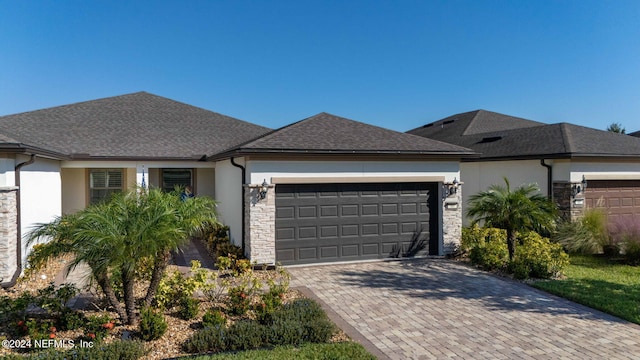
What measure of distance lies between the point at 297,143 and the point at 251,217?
2.20 metres

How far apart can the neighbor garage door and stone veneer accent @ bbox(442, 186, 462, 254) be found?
15.9 feet

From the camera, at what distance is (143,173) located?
13227 mm

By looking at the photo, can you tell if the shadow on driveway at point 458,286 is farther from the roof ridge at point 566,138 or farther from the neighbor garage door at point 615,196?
the neighbor garage door at point 615,196

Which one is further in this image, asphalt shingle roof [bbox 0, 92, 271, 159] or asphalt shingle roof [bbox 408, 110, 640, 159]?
asphalt shingle roof [bbox 0, 92, 271, 159]

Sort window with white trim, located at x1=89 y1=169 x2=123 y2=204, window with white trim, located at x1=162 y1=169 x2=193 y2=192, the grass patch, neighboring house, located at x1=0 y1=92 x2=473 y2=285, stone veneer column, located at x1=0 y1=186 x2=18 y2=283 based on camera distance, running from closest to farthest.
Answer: the grass patch → stone veneer column, located at x1=0 y1=186 x2=18 y2=283 → neighboring house, located at x1=0 y1=92 x2=473 y2=285 → window with white trim, located at x1=89 y1=169 x2=123 y2=204 → window with white trim, located at x1=162 y1=169 x2=193 y2=192

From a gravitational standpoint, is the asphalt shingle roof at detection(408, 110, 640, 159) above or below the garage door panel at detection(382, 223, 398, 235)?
above

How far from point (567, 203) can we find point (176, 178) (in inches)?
542

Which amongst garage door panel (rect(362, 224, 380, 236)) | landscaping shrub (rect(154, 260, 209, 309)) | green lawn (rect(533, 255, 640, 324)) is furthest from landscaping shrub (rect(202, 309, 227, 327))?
green lawn (rect(533, 255, 640, 324))

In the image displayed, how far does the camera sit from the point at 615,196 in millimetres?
12828

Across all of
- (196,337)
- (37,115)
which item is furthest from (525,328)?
(37,115)

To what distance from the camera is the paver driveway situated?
515 cm

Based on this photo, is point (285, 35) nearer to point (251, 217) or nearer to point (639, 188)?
point (251, 217)

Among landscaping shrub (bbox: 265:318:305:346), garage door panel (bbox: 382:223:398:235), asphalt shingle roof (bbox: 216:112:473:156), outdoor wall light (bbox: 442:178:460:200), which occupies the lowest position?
landscaping shrub (bbox: 265:318:305:346)

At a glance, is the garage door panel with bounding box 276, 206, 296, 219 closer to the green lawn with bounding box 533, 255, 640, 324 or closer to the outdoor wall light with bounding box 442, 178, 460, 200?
the outdoor wall light with bounding box 442, 178, 460, 200
